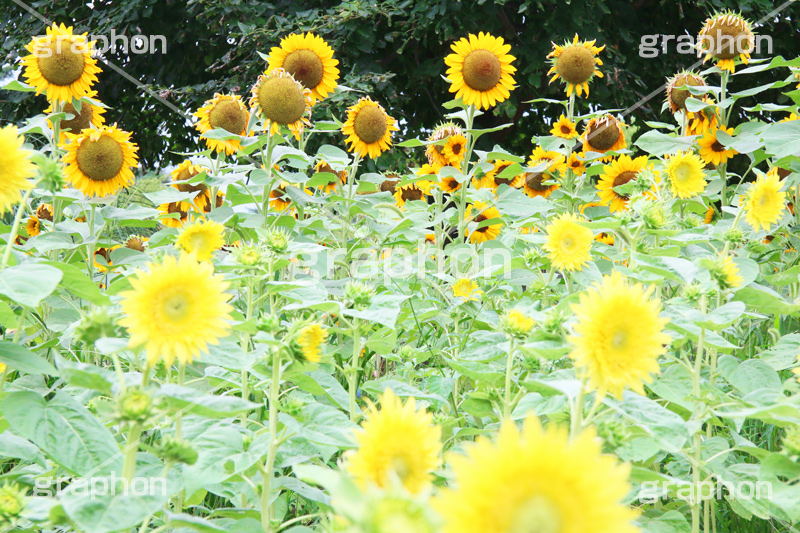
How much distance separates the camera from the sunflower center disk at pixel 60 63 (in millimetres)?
2178

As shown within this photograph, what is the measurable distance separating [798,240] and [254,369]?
217cm

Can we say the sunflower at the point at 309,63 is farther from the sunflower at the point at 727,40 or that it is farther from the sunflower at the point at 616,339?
the sunflower at the point at 616,339

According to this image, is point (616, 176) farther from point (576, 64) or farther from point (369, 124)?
point (369, 124)

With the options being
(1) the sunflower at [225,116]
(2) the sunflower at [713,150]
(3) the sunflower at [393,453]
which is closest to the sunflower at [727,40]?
(2) the sunflower at [713,150]

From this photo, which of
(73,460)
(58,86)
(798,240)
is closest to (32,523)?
(73,460)

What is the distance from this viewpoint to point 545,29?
705cm

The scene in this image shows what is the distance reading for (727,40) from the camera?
2896 mm

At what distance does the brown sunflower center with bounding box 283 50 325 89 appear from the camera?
2752 millimetres

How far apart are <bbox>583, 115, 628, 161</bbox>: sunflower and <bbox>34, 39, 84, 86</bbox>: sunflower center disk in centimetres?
230

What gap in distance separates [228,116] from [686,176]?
178 centimetres

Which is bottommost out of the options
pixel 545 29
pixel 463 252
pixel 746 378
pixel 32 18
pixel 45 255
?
pixel 746 378

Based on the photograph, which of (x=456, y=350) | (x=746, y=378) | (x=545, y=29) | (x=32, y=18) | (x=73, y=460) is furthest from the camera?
(x=32, y=18)

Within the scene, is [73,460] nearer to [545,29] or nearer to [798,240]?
[798,240]

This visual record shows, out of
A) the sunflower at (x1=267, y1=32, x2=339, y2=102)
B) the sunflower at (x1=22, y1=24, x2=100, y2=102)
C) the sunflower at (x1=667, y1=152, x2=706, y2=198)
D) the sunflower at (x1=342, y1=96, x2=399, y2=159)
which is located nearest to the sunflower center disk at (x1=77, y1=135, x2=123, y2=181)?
the sunflower at (x1=22, y1=24, x2=100, y2=102)
